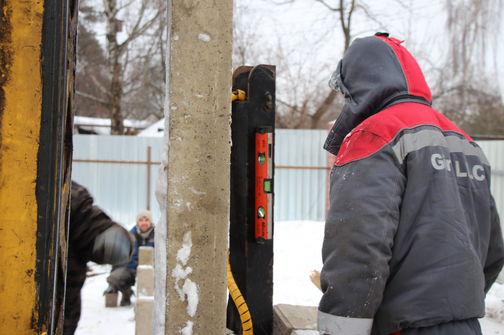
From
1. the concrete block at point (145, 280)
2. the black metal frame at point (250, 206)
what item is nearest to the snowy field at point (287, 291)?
the concrete block at point (145, 280)

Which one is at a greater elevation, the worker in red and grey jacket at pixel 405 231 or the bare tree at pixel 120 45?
the bare tree at pixel 120 45

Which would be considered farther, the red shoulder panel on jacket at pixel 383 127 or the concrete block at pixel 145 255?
the concrete block at pixel 145 255

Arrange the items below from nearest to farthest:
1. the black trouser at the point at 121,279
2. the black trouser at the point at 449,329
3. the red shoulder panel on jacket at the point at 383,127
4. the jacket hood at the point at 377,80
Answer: the black trouser at the point at 449,329, the red shoulder panel on jacket at the point at 383,127, the jacket hood at the point at 377,80, the black trouser at the point at 121,279

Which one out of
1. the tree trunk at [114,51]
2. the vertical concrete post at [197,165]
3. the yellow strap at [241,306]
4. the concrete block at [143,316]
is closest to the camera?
the vertical concrete post at [197,165]

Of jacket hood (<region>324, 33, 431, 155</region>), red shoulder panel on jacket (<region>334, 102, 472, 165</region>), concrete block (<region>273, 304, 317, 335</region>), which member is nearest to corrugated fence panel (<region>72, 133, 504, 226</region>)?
concrete block (<region>273, 304, 317, 335</region>)


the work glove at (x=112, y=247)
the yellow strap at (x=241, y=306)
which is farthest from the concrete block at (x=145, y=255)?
the yellow strap at (x=241, y=306)

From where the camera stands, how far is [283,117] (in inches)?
679

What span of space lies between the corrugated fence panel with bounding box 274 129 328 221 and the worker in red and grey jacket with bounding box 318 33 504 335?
9.08 meters

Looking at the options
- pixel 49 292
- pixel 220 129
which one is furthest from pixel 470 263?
pixel 49 292

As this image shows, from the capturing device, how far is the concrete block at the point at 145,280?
185 inches

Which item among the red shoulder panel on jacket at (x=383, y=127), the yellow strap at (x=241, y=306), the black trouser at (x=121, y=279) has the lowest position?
the black trouser at (x=121, y=279)

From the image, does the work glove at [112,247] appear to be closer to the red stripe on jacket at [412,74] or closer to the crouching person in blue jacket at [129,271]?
the red stripe on jacket at [412,74]

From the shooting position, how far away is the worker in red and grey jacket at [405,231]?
50.1 inches

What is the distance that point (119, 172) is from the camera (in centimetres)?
1115
